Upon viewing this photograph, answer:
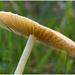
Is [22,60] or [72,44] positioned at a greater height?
[72,44]

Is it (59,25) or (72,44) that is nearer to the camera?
(72,44)

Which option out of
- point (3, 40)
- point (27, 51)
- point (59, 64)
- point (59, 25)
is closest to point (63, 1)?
point (59, 25)

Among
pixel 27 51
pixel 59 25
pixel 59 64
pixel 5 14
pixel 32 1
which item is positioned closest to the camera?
pixel 5 14

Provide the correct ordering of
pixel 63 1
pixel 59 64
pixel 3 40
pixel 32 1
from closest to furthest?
pixel 59 64
pixel 3 40
pixel 63 1
pixel 32 1

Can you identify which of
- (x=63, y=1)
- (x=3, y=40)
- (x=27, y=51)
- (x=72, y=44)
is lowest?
(x=3, y=40)

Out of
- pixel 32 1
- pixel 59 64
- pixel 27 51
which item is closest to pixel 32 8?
pixel 32 1

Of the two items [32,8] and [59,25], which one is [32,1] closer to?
[32,8]

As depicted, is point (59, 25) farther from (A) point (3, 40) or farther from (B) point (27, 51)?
(B) point (27, 51)
